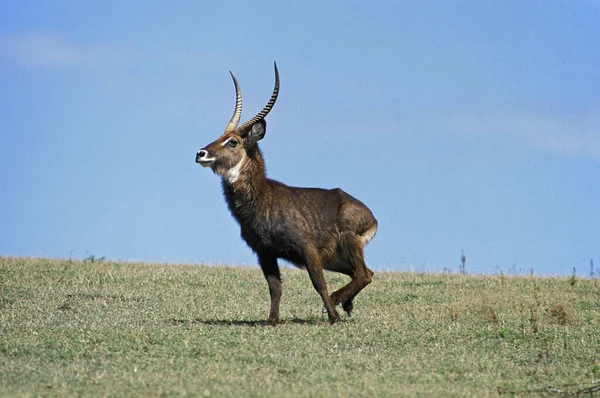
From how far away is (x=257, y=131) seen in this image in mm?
13594

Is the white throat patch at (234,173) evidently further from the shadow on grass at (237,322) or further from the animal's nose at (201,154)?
the shadow on grass at (237,322)

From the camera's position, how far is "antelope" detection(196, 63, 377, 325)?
13391 mm

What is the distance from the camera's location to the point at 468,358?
37.6 feet

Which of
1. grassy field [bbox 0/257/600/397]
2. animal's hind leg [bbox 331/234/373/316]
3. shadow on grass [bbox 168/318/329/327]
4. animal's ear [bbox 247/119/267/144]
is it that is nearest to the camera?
grassy field [bbox 0/257/600/397]

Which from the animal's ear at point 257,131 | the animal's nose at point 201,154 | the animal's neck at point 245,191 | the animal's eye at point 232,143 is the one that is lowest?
the animal's neck at point 245,191

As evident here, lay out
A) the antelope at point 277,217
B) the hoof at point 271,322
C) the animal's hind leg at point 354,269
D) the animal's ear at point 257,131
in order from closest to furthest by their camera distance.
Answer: the antelope at point 277,217 < the animal's ear at point 257,131 < the hoof at point 271,322 < the animal's hind leg at point 354,269

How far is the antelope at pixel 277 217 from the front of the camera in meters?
13.4

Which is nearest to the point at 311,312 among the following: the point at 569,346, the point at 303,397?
the point at 569,346

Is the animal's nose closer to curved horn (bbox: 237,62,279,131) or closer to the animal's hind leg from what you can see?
curved horn (bbox: 237,62,279,131)

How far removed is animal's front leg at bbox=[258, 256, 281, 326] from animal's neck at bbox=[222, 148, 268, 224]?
773mm

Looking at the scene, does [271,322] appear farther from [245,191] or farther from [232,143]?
[232,143]

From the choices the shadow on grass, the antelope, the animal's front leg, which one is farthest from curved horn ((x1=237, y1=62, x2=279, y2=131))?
the shadow on grass

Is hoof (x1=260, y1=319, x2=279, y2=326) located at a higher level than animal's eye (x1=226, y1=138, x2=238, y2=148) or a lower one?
lower

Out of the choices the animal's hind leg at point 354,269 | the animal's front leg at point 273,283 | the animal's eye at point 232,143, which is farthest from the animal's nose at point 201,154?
the animal's hind leg at point 354,269
